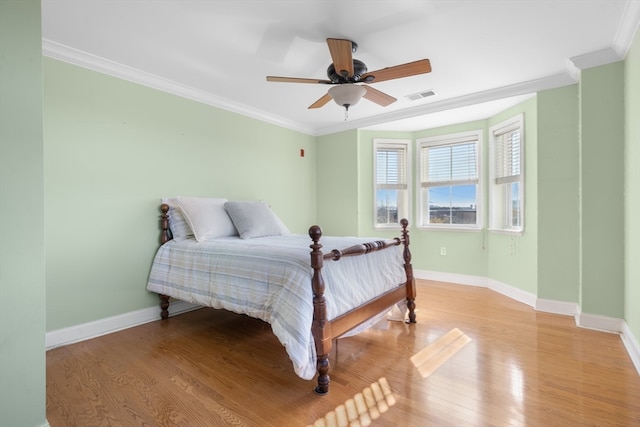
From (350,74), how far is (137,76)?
2.09m

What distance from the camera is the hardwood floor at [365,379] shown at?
5.24 ft

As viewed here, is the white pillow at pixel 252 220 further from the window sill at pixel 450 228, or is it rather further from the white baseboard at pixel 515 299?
the window sill at pixel 450 228

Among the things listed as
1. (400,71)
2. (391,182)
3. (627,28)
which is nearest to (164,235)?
(400,71)

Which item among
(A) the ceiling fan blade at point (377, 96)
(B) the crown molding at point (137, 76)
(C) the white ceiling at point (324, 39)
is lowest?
(A) the ceiling fan blade at point (377, 96)

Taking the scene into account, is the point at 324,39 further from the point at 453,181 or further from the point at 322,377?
the point at 453,181

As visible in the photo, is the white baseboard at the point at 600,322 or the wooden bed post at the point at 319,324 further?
the white baseboard at the point at 600,322

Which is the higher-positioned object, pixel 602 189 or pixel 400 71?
pixel 400 71

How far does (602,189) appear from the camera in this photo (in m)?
2.69

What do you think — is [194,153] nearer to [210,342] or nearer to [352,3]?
[210,342]

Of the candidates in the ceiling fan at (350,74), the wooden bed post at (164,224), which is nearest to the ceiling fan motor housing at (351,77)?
the ceiling fan at (350,74)

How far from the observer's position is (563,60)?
280 cm

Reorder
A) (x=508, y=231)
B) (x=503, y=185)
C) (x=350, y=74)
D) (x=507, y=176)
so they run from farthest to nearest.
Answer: (x=503, y=185) → (x=507, y=176) → (x=508, y=231) → (x=350, y=74)

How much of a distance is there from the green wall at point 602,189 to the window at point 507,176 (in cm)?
87

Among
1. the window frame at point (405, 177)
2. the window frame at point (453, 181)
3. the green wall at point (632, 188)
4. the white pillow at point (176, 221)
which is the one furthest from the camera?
the window frame at point (405, 177)
